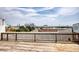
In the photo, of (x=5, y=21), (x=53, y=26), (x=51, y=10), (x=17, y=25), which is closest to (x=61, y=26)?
(x=53, y=26)

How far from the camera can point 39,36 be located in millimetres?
2787

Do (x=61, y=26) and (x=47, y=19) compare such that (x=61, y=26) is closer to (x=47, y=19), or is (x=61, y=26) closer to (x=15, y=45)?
(x=47, y=19)

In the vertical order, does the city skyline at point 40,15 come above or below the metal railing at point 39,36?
above

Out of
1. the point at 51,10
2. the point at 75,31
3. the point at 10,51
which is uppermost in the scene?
the point at 51,10

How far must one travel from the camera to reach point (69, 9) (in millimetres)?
2770

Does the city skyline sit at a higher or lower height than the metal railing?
higher

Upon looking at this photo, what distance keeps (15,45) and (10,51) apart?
0.47ft

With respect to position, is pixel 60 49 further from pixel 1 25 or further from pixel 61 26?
pixel 1 25

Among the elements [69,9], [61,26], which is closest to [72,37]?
[61,26]

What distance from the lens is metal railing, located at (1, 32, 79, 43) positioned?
276cm

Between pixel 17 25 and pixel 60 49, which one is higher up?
pixel 17 25

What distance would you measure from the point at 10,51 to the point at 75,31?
4.19 ft

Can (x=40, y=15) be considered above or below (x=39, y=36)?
above

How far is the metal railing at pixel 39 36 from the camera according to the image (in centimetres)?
276
